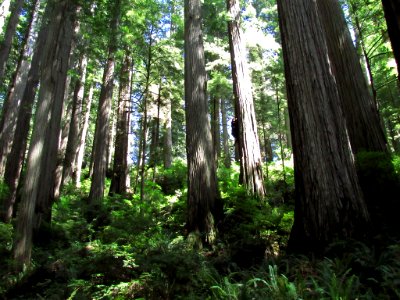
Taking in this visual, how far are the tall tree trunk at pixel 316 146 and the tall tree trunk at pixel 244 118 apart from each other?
3.60 m

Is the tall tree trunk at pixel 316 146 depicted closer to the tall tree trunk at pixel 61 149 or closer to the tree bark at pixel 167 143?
the tall tree trunk at pixel 61 149

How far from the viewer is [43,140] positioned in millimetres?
6637

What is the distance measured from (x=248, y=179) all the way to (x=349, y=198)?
13.6ft

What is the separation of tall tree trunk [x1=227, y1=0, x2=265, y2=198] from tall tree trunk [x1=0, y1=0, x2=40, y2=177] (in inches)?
401

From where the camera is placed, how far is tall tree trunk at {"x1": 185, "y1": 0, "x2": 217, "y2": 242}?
664 centimetres

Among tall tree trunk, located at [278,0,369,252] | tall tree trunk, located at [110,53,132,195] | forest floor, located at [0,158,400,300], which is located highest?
tall tree trunk, located at [110,53,132,195]

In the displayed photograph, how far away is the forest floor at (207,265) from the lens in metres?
3.35

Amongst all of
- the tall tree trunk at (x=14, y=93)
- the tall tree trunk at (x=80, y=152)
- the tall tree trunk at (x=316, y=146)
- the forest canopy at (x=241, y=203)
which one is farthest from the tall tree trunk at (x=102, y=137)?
the tall tree trunk at (x=316, y=146)

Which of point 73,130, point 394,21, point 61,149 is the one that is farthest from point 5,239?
point 61,149

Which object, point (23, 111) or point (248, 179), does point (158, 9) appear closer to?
point (23, 111)

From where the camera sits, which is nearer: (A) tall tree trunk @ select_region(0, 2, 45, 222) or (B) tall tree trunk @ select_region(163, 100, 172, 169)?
(A) tall tree trunk @ select_region(0, 2, 45, 222)

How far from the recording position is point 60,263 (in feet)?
18.9

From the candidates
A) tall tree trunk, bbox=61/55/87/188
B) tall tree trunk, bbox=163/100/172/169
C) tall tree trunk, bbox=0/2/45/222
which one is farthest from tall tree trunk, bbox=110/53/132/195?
tall tree trunk, bbox=163/100/172/169

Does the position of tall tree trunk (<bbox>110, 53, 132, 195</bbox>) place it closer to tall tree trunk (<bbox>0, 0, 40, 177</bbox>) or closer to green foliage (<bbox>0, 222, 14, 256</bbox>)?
green foliage (<bbox>0, 222, 14, 256</bbox>)
